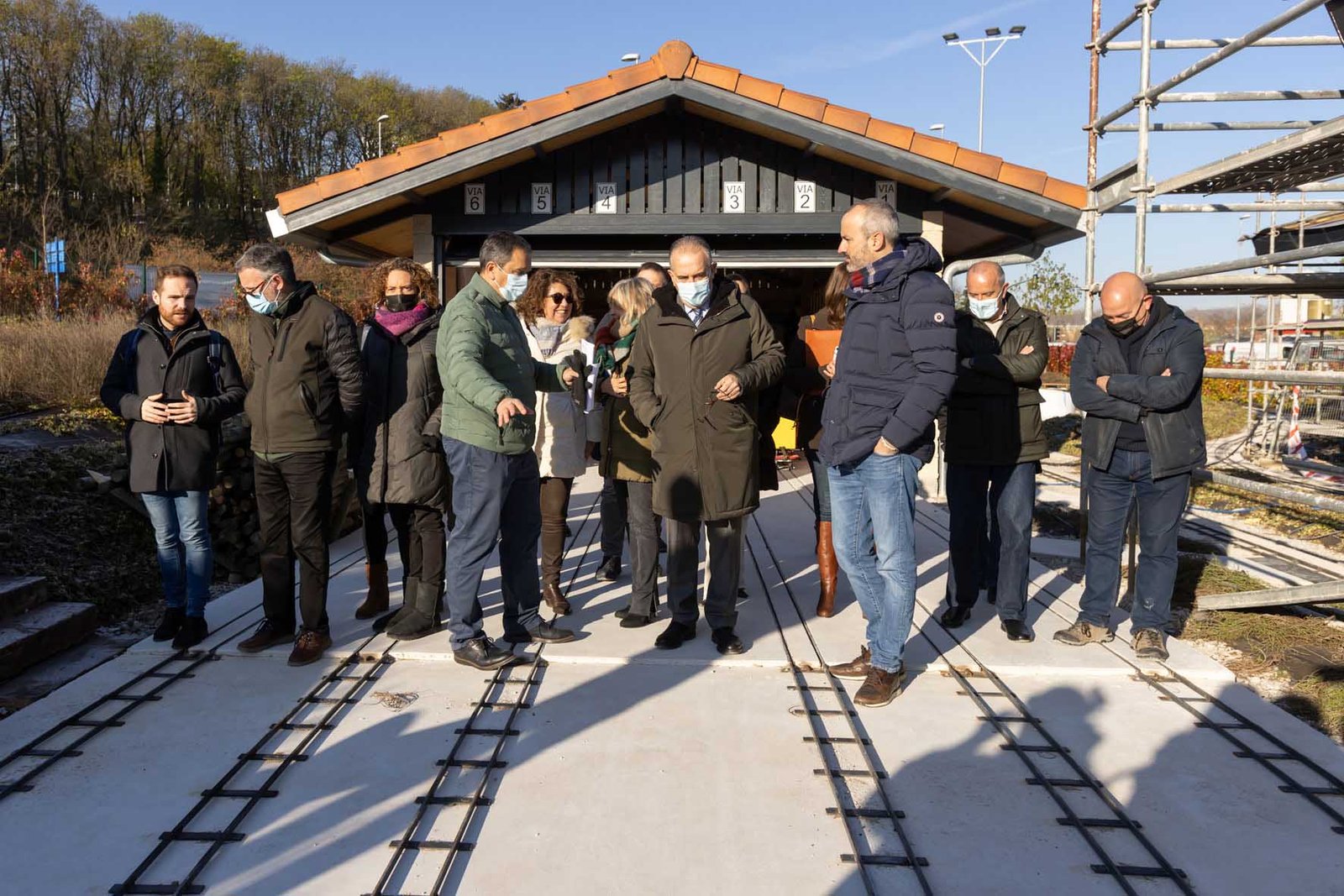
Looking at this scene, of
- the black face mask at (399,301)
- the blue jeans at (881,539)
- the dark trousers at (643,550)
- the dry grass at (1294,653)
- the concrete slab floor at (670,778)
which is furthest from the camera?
the dark trousers at (643,550)

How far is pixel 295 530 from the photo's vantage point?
4.23 m

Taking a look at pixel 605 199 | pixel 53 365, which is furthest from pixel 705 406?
pixel 53 365

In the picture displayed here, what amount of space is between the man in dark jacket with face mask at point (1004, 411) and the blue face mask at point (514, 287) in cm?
207

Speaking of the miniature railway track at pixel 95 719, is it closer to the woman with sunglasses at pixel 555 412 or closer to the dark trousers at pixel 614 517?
the woman with sunglasses at pixel 555 412

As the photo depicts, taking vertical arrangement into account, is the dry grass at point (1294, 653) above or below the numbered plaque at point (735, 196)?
below

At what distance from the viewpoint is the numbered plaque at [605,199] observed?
27.0ft

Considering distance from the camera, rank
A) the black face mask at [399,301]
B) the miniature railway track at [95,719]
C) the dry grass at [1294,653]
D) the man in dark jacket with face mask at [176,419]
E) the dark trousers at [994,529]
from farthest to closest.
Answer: the dark trousers at [994,529]
the black face mask at [399,301]
the man in dark jacket with face mask at [176,419]
the dry grass at [1294,653]
the miniature railway track at [95,719]

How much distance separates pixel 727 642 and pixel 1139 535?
Result: 1971 millimetres

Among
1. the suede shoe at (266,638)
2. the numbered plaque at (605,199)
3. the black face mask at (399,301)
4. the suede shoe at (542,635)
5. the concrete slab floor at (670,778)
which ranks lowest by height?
the concrete slab floor at (670,778)

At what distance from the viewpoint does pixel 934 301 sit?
3545 mm

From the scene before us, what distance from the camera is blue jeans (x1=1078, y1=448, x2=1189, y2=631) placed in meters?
4.32

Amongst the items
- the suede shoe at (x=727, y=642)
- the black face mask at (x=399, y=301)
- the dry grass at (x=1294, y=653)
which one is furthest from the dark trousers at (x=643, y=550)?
the dry grass at (x=1294, y=653)

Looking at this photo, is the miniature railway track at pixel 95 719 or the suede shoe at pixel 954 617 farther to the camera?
the suede shoe at pixel 954 617

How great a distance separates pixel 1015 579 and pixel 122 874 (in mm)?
3765
